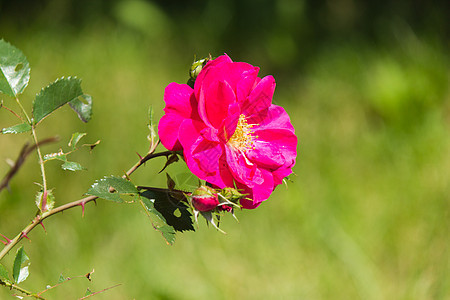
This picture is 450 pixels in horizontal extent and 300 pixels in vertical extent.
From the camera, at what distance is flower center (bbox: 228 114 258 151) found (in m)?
0.54

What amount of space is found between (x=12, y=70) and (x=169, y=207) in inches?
8.2

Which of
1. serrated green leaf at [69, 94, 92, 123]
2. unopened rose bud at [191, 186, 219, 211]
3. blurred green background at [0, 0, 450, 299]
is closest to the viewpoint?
unopened rose bud at [191, 186, 219, 211]

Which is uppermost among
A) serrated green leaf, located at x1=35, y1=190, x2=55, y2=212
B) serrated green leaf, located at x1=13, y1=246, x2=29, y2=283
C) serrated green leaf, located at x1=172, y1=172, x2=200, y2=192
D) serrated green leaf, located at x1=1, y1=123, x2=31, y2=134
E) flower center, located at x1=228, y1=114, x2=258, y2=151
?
flower center, located at x1=228, y1=114, x2=258, y2=151

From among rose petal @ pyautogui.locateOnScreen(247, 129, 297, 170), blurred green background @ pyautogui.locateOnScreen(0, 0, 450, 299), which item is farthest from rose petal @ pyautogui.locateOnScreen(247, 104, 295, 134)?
blurred green background @ pyautogui.locateOnScreen(0, 0, 450, 299)

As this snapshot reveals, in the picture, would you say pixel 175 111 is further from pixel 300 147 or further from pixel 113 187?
pixel 300 147

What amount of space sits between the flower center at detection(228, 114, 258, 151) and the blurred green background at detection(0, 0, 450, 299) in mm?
751

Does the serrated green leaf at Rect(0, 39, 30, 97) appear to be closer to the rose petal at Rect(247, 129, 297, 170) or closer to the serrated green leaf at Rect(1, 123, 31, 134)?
the serrated green leaf at Rect(1, 123, 31, 134)

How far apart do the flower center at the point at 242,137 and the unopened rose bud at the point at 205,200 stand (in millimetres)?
91

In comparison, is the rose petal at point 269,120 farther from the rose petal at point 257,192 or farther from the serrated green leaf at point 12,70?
the serrated green leaf at point 12,70

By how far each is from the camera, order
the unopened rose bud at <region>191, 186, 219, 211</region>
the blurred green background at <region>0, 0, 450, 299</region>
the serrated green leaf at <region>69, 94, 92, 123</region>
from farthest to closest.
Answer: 1. the blurred green background at <region>0, 0, 450, 299</region>
2. the serrated green leaf at <region>69, 94, 92, 123</region>
3. the unopened rose bud at <region>191, 186, 219, 211</region>

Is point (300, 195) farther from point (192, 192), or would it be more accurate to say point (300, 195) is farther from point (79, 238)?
point (192, 192)

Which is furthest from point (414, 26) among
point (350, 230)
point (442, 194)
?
point (350, 230)

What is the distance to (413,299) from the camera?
1321mm

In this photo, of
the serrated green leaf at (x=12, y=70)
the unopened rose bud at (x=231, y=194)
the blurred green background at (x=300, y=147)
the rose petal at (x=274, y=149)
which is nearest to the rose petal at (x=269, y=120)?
the rose petal at (x=274, y=149)
